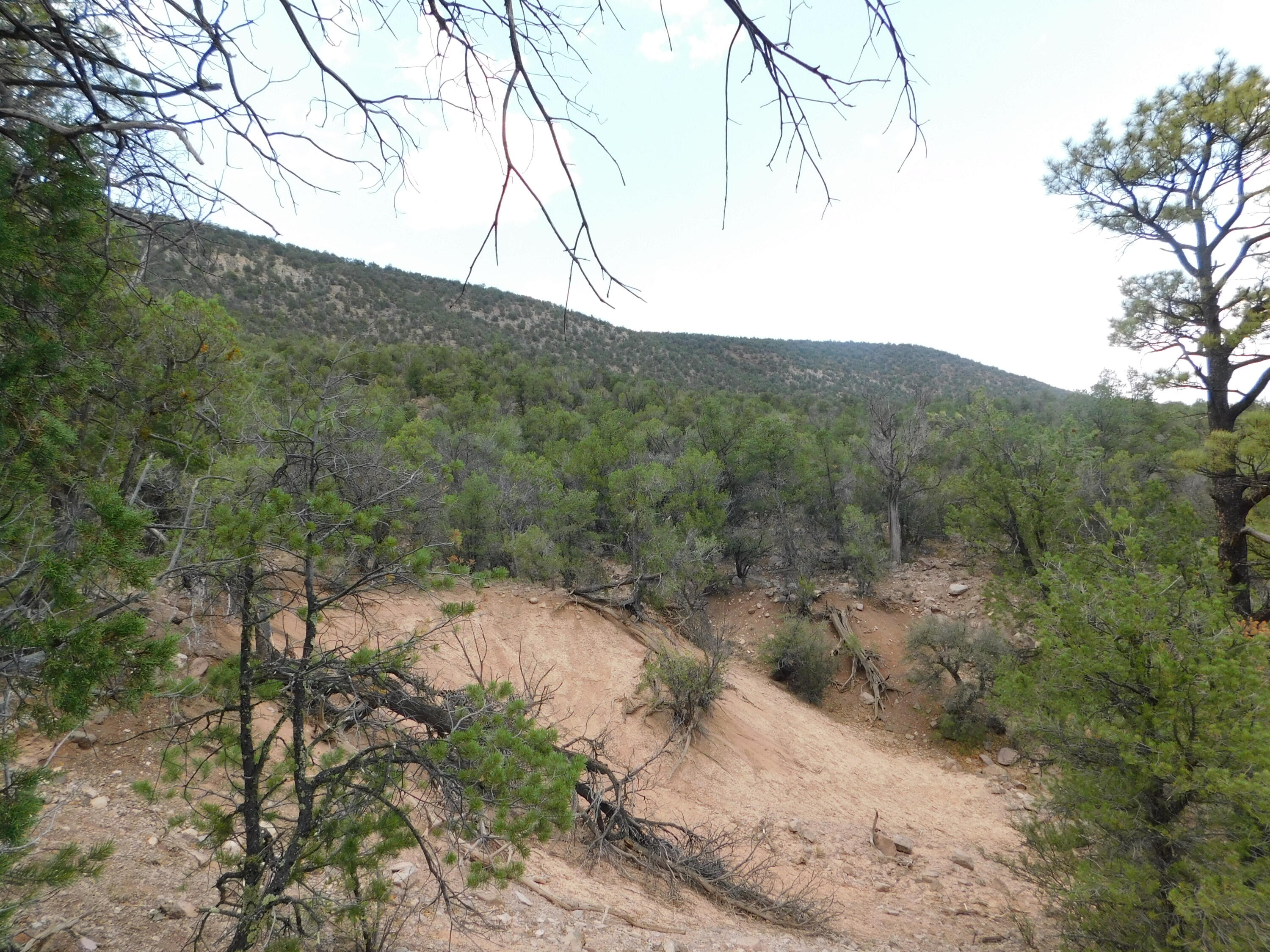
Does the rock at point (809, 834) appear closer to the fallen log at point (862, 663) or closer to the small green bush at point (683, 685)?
the small green bush at point (683, 685)

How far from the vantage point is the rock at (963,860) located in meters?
7.25

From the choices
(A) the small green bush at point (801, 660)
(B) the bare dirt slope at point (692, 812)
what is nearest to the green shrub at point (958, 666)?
(B) the bare dirt slope at point (692, 812)

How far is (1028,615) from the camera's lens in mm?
10805

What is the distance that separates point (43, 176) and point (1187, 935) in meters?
7.10

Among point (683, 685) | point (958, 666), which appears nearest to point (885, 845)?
point (683, 685)

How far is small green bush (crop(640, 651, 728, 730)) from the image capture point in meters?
9.23

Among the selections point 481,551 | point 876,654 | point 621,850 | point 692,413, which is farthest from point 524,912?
point 692,413

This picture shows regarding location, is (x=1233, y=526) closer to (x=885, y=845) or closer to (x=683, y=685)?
(x=885, y=845)

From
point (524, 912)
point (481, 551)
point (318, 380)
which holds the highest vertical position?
point (318, 380)

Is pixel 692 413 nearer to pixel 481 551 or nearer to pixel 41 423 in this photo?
pixel 481 551

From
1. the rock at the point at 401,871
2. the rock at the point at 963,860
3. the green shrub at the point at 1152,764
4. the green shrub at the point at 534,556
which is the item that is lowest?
the rock at the point at 963,860

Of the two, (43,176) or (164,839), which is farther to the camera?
(164,839)

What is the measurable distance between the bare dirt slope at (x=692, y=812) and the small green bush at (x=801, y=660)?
0.37 meters

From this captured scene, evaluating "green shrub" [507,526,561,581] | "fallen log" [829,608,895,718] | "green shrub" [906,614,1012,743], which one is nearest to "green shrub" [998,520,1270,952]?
"green shrub" [906,614,1012,743]
